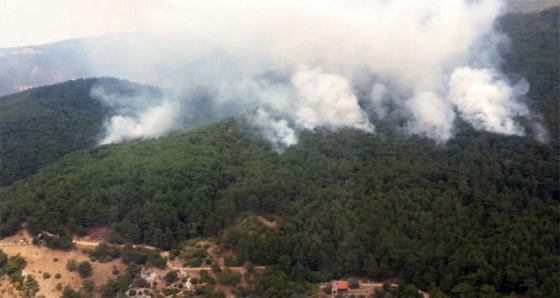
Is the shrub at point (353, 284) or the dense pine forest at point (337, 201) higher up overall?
the dense pine forest at point (337, 201)

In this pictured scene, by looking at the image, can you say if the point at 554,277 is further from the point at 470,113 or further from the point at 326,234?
the point at 470,113

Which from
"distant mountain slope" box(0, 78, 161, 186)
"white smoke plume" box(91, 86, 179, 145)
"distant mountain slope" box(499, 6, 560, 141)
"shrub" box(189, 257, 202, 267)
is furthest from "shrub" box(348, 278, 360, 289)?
"distant mountain slope" box(0, 78, 161, 186)

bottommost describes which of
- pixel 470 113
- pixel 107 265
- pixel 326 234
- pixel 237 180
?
pixel 107 265

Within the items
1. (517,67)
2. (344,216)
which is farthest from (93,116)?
(517,67)

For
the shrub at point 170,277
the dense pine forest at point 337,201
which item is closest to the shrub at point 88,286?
the dense pine forest at point 337,201

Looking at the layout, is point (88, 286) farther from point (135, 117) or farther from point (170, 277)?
point (135, 117)

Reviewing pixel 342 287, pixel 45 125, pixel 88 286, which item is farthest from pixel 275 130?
pixel 45 125

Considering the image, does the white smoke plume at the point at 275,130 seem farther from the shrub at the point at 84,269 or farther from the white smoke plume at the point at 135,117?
the shrub at the point at 84,269
